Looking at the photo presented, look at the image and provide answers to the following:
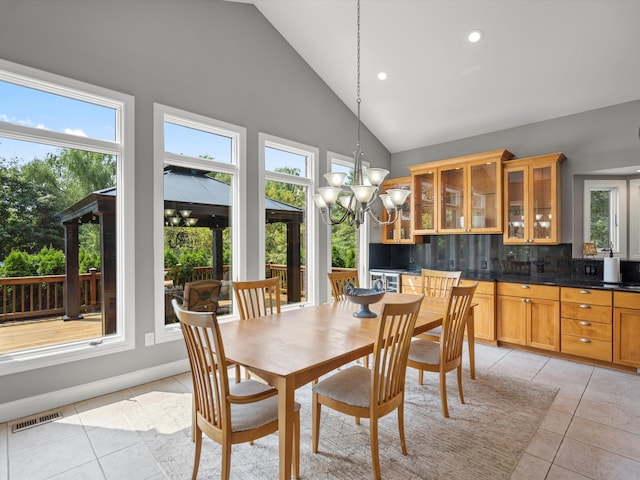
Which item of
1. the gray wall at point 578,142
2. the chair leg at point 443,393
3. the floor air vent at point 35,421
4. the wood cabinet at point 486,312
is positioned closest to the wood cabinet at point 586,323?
the wood cabinet at point 486,312

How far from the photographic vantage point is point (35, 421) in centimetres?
262

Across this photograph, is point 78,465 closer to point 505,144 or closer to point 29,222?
point 29,222

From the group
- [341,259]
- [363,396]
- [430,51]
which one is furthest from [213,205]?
[430,51]

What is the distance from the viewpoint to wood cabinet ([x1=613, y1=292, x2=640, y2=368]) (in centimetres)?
346

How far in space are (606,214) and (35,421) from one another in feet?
20.5

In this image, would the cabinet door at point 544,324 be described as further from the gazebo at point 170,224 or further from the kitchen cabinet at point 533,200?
the gazebo at point 170,224

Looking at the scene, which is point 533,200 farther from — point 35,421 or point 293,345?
point 35,421

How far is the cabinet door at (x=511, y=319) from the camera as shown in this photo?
164 inches

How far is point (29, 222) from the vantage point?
281 cm

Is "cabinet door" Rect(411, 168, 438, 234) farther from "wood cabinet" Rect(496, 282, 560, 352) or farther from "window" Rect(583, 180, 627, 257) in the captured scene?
"window" Rect(583, 180, 627, 257)

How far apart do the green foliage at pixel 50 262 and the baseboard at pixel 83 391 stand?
3.20ft

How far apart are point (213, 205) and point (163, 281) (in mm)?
989

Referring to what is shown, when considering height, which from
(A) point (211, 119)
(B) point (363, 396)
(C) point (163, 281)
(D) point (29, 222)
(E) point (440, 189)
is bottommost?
(B) point (363, 396)

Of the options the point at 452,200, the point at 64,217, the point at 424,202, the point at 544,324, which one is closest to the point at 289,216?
the point at 424,202
